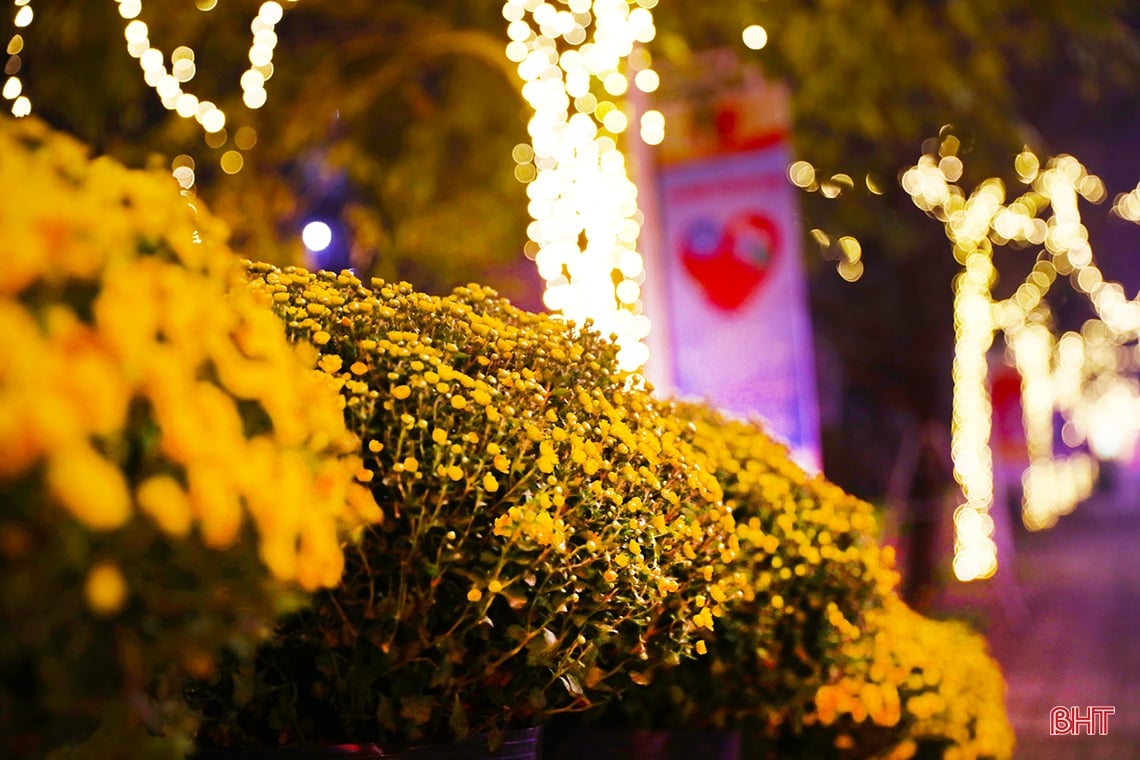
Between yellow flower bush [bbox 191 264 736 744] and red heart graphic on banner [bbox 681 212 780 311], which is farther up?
red heart graphic on banner [bbox 681 212 780 311]

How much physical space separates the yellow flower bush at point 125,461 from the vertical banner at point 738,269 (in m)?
4.28

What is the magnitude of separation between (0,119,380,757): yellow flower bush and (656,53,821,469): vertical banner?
428 centimetres

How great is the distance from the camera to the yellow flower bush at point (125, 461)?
A: 1.31 metres

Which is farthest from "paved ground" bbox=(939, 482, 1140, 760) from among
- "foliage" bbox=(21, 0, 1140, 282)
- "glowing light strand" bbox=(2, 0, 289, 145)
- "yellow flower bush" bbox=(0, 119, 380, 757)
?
"glowing light strand" bbox=(2, 0, 289, 145)

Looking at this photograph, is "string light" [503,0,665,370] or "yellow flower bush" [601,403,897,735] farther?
"string light" [503,0,665,370]

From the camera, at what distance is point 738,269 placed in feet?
20.0

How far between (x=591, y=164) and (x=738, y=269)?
867 millimetres

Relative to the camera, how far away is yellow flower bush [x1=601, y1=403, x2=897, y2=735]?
3.47 meters

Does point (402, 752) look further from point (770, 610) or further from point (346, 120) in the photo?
point (346, 120)

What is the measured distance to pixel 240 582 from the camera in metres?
1.60

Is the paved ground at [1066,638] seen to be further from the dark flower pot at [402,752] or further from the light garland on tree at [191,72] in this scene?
the light garland on tree at [191,72]

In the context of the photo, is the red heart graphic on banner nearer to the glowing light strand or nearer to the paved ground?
the paved ground

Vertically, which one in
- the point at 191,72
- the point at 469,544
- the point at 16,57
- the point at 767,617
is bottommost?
the point at 767,617

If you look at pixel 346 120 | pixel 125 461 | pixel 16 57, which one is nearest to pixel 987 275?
pixel 346 120
